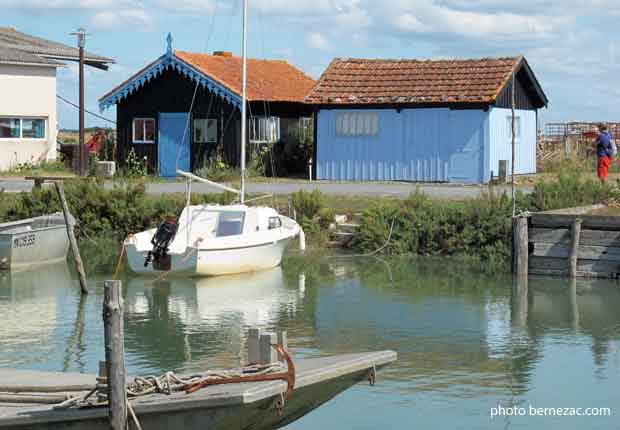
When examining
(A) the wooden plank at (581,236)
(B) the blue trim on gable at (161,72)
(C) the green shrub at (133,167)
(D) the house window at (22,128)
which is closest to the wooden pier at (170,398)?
(A) the wooden plank at (581,236)

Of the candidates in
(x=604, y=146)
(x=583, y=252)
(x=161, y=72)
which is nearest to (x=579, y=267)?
(x=583, y=252)

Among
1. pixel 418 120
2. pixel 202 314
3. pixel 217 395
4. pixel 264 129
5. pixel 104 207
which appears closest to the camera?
pixel 217 395

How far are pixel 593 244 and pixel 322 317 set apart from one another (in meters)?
6.48

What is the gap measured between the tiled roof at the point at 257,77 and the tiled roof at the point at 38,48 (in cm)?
753

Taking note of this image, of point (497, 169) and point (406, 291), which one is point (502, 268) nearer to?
point (406, 291)

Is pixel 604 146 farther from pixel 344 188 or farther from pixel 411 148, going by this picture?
pixel 411 148

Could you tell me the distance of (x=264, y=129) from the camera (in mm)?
43688

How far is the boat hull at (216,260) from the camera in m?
24.4

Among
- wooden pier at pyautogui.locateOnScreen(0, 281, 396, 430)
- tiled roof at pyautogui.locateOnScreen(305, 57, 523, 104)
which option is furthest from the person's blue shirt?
wooden pier at pyautogui.locateOnScreen(0, 281, 396, 430)

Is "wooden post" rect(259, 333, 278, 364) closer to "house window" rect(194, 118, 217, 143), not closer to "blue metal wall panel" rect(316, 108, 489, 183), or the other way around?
"blue metal wall panel" rect(316, 108, 489, 183)

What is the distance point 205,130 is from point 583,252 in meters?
21.5

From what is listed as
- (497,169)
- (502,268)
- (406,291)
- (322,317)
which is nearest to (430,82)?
(497,169)

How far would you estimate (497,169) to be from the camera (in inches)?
1559

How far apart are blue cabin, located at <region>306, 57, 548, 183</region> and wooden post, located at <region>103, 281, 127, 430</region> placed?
93.5 ft
